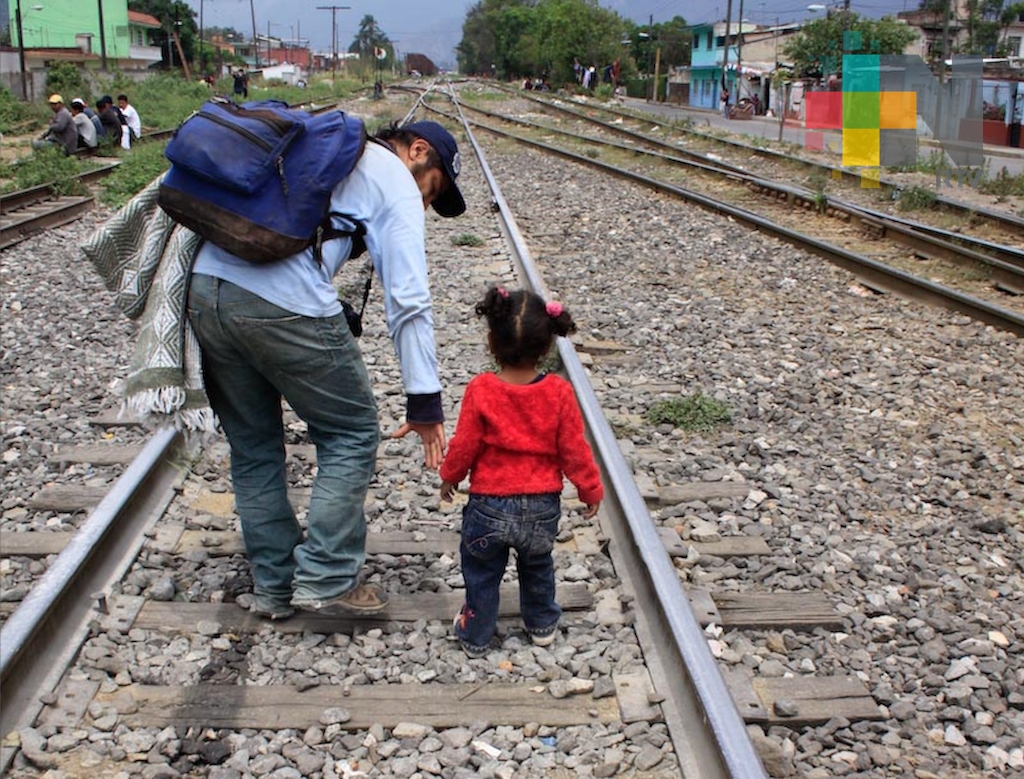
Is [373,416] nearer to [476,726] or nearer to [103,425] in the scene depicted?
[476,726]

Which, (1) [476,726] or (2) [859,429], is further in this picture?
(2) [859,429]

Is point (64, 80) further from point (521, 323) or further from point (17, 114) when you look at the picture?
point (521, 323)

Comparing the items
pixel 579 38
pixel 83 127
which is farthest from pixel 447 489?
pixel 579 38

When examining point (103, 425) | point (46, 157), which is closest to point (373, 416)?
point (103, 425)

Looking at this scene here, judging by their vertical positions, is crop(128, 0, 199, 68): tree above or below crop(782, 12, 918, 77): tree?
above

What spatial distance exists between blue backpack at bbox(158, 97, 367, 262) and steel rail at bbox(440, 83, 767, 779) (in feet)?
4.86

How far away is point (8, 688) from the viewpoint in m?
2.79

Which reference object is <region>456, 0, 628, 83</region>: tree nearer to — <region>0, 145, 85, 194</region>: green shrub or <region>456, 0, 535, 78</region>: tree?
<region>456, 0, 535, 78</region>: tree

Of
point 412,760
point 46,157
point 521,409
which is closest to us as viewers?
point 412,760

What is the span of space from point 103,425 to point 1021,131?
32.2 m

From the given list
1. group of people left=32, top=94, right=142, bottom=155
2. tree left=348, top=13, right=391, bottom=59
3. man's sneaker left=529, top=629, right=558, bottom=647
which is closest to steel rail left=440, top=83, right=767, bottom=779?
man's sneaker left=529, top=629, right=558, bottom=647

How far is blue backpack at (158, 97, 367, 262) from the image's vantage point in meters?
2.64

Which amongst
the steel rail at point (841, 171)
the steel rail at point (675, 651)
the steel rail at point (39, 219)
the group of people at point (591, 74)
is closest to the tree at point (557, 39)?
the group of people at point (591, 74)

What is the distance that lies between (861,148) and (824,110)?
9090mm
